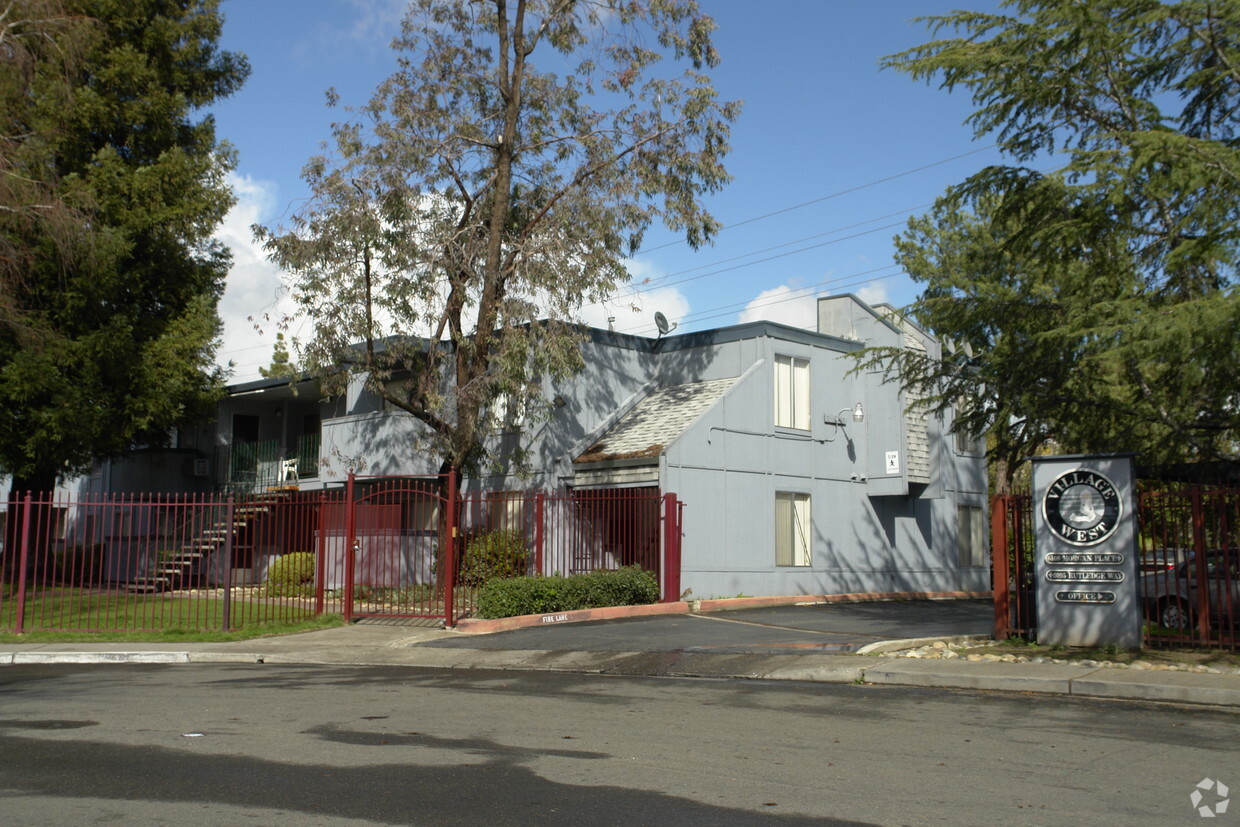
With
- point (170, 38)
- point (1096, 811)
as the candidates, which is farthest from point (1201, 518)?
point (170, 38)

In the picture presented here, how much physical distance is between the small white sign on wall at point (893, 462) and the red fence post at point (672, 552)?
24.2 ft

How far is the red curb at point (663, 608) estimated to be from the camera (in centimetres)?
1788

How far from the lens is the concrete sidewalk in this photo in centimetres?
1120

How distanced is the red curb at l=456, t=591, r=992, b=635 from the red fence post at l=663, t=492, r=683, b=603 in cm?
26

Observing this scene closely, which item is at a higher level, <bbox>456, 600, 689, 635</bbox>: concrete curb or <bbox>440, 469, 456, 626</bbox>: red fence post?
<bbox>440, 469, 456, 626</bbox>: red fence post

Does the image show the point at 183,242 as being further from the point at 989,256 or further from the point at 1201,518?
the point at 1201,518

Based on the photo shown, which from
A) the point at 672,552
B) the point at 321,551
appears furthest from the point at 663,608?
the point at 321,551

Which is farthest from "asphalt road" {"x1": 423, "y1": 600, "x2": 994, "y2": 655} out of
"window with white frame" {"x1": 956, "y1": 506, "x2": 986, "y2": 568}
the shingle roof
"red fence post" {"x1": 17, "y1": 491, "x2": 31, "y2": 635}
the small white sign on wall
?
"window with white frame" {"x1": 956, "y1": 506, "x2": 986, "y2": 568}

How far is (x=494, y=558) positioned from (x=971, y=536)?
49.0ft

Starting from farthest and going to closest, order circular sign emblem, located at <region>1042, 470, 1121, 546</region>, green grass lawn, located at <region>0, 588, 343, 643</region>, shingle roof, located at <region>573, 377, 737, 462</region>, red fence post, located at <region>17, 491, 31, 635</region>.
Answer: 1. shingle roof, located at <region>573, 377, 737, 462</region>
2. green grass lawn, located at <region>0, 588, 343, 643</region>
3. red fence post, located at <region>17, 491, 31, 635</region>
4. circular sign emblem, located at <region>1042, 470, 1121, 546</region>

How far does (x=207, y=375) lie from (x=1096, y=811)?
80.2 ft

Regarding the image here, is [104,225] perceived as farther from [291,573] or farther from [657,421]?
[657,421]

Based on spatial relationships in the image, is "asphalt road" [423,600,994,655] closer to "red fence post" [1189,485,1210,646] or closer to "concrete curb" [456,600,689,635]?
"concrete curb" [456,600,689,635]

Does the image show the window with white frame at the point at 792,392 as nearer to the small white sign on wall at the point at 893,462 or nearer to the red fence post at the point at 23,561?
the small white sign on wall at the point at 893,462
